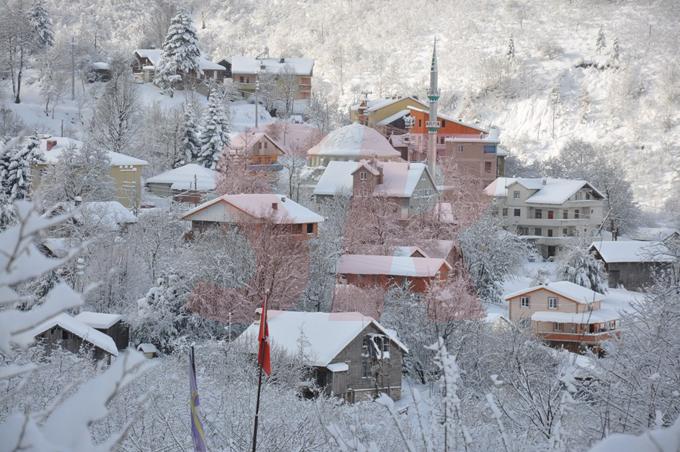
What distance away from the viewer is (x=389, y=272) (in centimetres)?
3288

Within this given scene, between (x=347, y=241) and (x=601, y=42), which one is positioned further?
(x=601, y=42)

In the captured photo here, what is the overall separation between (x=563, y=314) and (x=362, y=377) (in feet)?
34.9

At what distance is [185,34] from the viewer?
60000 millimetres

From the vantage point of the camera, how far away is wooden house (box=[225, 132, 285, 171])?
47206mm

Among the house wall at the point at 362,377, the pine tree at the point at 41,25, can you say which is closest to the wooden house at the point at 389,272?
the house wall at the point at 362,377

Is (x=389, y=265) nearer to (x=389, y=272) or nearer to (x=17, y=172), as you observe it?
(x=389, y=272)

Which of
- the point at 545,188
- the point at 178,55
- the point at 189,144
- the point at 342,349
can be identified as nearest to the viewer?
the point at 342,349

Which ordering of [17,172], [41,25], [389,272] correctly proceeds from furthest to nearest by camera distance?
[41,25]
[17,172]
[389,272]

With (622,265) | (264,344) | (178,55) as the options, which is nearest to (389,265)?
(622,265)

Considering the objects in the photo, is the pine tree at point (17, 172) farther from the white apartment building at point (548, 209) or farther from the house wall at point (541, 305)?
the white apartment building at point (548, 209)

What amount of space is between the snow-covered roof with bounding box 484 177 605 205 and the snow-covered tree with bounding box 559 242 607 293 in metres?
8.51

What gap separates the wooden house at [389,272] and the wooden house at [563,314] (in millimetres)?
3018

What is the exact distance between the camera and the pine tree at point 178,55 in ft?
194

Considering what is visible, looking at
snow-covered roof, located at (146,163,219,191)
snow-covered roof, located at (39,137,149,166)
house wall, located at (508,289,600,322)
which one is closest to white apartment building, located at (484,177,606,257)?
snow-covered roof, located at (146,163,219,191)
